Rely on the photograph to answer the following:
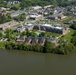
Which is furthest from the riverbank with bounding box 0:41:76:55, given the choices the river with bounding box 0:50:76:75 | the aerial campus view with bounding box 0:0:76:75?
the river with bounding box 0:50:76:75

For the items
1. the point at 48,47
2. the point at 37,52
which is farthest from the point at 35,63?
the point at 48,47

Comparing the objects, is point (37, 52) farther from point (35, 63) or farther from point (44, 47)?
point (35, 63)

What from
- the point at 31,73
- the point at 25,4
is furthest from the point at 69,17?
the point at 31,73

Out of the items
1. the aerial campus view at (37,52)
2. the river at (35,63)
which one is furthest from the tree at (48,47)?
the river at (35,63)

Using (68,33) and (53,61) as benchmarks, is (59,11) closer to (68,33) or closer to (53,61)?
(68,33)

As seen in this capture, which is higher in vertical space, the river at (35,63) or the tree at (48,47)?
the tree at (48,47)

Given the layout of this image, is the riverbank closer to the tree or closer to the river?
the tree

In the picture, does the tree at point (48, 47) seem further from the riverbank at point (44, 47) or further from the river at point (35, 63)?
the river at point (35, 63)

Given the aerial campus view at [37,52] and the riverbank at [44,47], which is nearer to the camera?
the aerial campus view at [37,52]
